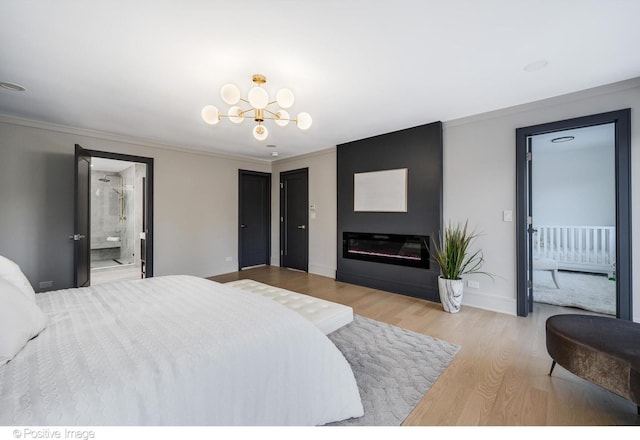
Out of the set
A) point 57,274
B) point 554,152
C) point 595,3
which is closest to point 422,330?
point 595,3

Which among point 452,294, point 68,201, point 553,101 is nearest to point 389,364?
point 452,294

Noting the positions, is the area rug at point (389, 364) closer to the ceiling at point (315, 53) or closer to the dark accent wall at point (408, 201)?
the dark accent wall at point (408, 201)

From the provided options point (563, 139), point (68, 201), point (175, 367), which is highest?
point (563, 139)

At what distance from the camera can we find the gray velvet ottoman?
146 cm

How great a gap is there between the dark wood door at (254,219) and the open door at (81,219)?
243cm

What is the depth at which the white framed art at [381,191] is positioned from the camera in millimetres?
3969

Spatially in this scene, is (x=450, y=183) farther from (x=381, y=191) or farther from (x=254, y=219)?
(x=254, y=219)

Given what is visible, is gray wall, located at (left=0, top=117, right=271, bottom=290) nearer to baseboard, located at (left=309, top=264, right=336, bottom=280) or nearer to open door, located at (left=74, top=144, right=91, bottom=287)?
open door, located at (left=74, top=144, right=91, bottom=287)

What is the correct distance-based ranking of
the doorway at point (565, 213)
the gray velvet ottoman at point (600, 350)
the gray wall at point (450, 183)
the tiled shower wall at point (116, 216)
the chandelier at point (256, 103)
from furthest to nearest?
the tiled shower wall at point (116, 216)
the doorway at point (565, 213)
the gray wall at point (450, 183)
the chandelier at point (256, 103)
the gray velvet ottoman at point (600, 350)

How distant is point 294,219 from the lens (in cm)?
571

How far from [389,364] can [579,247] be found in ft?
17.7

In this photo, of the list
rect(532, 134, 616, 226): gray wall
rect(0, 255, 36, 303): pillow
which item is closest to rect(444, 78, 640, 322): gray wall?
rect(532, 134, 616, 226): gray wall

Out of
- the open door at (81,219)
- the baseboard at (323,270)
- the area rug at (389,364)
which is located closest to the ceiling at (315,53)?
the open door at (81,219)

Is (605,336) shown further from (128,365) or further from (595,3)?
(128,365)
